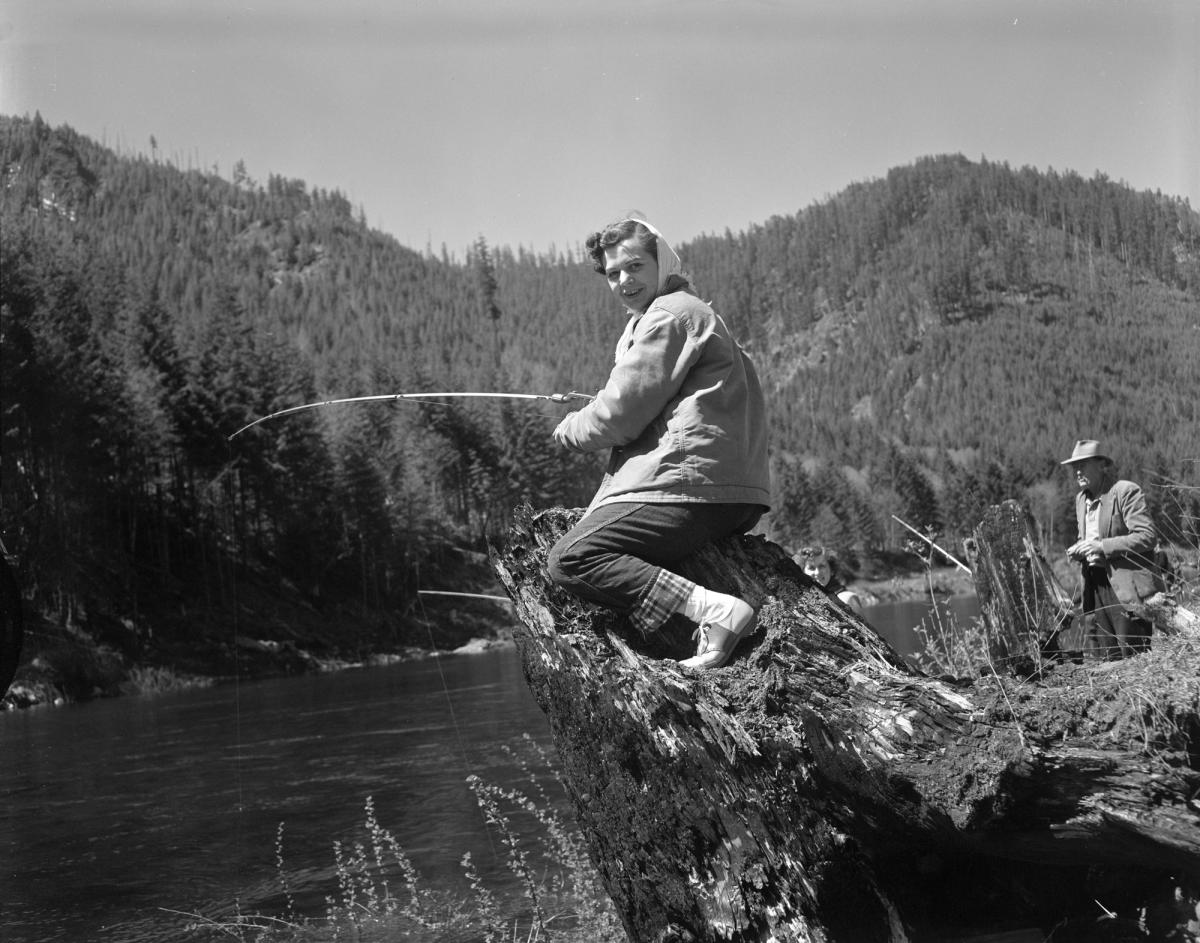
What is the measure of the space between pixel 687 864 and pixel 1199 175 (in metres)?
4.96

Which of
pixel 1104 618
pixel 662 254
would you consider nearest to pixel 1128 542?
pixel 1104 618

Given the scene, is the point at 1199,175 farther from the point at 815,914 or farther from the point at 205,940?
the point at 205,940

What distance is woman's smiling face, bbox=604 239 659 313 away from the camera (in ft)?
14.8

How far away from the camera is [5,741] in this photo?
21.9 meters

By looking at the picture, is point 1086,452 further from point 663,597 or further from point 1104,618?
point 663,597

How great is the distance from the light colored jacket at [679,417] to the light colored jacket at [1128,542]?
12.9 ft

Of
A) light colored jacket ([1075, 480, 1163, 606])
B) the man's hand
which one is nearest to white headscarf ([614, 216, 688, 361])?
light colored jacket ([1075, 480, 1163, 606])

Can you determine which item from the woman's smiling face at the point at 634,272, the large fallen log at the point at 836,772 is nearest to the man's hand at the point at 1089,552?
the large fallen log at the point at 836,772

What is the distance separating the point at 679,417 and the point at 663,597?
2.15 ft

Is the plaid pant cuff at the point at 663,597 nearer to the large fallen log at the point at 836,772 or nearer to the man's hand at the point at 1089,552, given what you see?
the large fallen log at the point at 836,772

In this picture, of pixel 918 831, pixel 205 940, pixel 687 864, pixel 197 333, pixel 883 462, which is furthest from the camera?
pixel 883 462

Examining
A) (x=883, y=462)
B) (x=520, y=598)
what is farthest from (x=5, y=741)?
(x=883, y=462)

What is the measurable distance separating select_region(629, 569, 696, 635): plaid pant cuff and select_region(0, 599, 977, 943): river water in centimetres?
283

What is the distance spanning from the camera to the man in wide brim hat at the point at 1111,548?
706 cm
